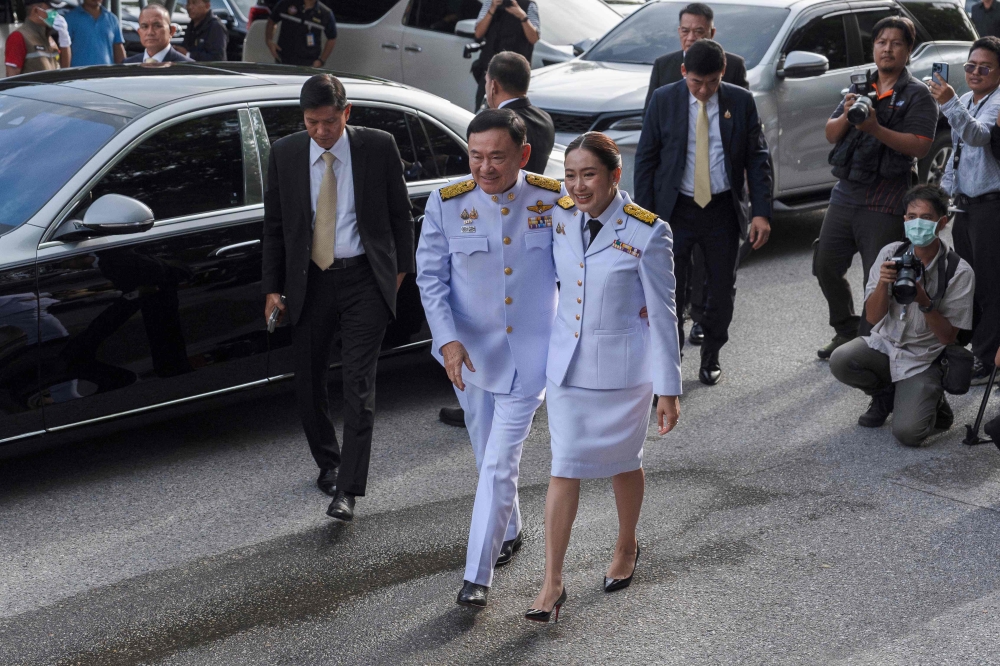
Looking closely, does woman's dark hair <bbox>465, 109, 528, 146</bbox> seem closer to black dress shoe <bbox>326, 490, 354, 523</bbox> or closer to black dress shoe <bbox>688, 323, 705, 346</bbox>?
black dress shoe <bbox>326, 490, 354, 523</bbox>

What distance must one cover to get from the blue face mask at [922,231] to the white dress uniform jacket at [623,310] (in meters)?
2.44

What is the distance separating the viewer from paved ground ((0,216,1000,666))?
420 centimetres

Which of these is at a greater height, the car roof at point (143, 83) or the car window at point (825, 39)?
the car roof at point (143, 83)

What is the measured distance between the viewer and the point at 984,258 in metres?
6.89

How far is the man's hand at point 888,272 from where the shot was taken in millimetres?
6168

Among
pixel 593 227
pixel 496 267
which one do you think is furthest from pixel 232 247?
pixel 593 227

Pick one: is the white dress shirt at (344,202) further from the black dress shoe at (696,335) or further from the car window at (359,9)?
the car window at (359,9)

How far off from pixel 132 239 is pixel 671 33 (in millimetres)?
6267

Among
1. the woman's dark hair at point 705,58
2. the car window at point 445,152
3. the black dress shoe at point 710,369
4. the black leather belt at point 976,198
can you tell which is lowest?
the black dress shoe at point 710,369

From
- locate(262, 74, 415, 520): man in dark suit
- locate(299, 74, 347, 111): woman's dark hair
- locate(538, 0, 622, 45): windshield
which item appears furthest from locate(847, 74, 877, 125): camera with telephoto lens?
locate(538, 0, 622, 45): windshield

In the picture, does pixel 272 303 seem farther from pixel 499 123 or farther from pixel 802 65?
pixel 802 65

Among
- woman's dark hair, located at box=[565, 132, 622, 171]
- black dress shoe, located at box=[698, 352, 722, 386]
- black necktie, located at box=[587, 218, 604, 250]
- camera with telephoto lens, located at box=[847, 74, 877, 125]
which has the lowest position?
black dress shoe, located at box=[698, 352, 722, 386]

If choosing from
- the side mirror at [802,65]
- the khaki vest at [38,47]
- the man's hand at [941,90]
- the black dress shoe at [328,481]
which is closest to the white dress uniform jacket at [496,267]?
the black dress shoe at [328,481]

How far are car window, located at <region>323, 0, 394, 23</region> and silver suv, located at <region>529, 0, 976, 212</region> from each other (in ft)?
10.7
